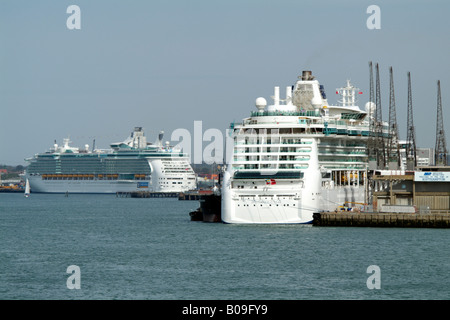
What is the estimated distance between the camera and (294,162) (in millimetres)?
67062

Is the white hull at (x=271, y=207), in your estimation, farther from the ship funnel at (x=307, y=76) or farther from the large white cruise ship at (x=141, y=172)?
the large white cruise ship at (x=141, y=172)

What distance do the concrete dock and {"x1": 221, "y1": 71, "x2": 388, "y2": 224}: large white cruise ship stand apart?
3.56ft

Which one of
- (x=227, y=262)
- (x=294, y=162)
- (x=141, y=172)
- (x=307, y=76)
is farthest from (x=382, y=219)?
(x=141, y=172)

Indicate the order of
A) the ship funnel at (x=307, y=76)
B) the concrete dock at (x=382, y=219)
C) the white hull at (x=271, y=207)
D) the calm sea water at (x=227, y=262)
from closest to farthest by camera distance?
the calm sea water at (x=227, y=262) → the white hull at (x=271, y=207) → the concrete dock at (x=382, y=219) → the ship funnel at (x=307, y=76)

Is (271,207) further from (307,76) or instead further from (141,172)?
(141,172)

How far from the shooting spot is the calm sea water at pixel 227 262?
38938mm

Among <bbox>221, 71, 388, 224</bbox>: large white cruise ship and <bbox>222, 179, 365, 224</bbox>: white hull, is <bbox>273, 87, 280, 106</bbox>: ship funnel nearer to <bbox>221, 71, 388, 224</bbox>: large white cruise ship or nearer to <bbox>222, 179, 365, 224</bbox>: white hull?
<bbox>221, 71, 388, 224</bbox>: large white cruise ship

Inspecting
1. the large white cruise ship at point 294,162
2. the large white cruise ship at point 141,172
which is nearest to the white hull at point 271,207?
the large white cruise ship at point 294,162

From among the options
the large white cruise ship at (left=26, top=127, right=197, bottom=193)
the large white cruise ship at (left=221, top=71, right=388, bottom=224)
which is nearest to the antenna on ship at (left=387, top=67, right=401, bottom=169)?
the large white cruise ship at (left=221, top=71, right=388, bottom=224)

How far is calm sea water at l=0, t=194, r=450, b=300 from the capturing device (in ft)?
128

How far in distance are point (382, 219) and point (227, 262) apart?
900 inches

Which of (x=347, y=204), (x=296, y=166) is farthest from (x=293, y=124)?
(x=347, y=204)

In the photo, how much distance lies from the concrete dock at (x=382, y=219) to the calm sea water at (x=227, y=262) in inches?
50.9
